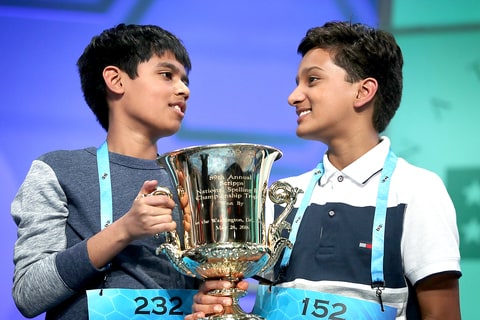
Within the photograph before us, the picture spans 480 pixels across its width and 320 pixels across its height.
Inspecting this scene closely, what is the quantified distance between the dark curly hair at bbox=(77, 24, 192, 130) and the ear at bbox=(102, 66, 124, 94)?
0.06ft

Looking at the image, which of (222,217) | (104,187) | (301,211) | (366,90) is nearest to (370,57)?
(366,90)

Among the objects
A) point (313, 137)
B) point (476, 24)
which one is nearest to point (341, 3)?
point (476, 24)

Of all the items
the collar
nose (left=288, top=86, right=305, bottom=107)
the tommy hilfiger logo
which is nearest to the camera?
the tommy hilfiger logo

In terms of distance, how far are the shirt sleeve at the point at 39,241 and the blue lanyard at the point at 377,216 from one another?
0.52 metres

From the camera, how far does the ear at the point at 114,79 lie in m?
2.06

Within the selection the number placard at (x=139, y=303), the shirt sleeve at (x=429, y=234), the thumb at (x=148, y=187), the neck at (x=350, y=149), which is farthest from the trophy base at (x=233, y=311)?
the neck at (x=350, y=149)

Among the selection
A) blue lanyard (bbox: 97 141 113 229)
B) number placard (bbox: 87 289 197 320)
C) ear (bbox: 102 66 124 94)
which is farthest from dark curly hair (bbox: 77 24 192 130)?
number placard (bbox: 87 289 197 320)

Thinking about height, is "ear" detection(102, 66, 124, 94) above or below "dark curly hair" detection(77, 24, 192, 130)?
below

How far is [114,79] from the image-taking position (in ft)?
6.80

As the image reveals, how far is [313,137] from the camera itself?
194cm

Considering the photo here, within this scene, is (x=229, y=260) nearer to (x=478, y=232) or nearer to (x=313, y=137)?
(x=313, y=137)

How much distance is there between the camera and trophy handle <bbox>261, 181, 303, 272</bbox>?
1667mm

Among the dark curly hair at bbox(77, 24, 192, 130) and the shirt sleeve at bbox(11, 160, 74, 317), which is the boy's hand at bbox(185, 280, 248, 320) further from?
the dark curly hair at bbox(77, 24, 192, 130)

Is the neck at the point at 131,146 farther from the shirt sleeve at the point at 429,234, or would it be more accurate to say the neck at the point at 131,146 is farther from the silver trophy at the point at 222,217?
the shirt sleeve at the point at 429,234
